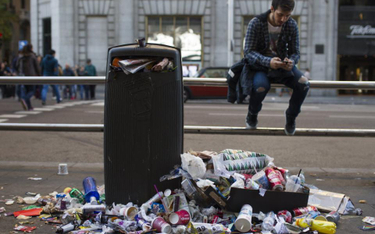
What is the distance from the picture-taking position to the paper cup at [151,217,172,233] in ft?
9.88

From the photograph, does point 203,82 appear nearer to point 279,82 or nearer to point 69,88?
point 279,82

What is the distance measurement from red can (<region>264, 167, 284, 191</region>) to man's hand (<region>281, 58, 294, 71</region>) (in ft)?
3.09

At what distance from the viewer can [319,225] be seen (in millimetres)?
3119

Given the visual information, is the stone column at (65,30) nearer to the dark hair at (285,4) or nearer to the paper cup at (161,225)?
the dark hair at (285,4)

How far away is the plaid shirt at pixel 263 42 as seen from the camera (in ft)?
13.4

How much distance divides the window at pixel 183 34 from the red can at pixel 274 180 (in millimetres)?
21756

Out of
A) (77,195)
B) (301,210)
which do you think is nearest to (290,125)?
(301,210)

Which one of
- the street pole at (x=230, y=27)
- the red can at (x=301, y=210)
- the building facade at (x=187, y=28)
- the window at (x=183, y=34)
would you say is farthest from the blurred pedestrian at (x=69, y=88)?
the red can at (x=301, y=210)

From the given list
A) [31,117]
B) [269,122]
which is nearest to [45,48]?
[31,117]

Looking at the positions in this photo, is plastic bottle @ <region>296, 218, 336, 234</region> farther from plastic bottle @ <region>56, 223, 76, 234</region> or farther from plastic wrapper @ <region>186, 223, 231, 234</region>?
plastic bottle @ <region>56, 223, 76, 234</region>

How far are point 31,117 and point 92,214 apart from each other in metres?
8.64

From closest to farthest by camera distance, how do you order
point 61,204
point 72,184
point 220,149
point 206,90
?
point 61,204
point 72,184
point 220,149
point 206,90

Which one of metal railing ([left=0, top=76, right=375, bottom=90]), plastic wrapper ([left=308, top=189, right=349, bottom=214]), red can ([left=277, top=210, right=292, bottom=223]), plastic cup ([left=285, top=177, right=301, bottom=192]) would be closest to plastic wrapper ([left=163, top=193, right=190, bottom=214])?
red can ([left=277, top=210, right=292, bottom=223])

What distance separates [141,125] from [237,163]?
87cm
